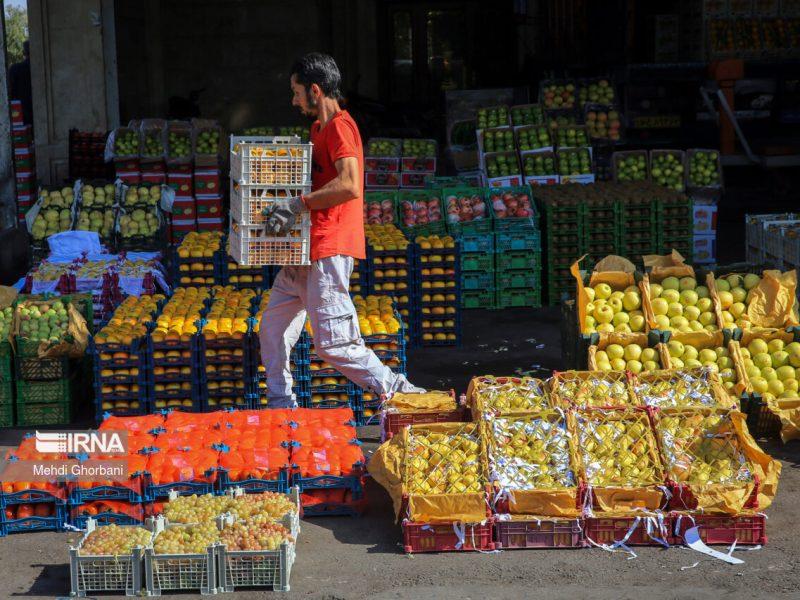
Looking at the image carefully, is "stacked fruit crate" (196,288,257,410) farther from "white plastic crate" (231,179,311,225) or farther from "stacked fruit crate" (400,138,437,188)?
"stacked fruit crate" (400,138,437,188)

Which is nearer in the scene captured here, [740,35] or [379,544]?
[379,544]

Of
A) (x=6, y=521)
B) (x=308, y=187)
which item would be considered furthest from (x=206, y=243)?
(x=6, y=521)

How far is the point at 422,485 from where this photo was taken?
262 inches

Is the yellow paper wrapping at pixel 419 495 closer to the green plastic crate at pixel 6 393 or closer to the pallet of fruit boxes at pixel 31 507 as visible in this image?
the pallet of fruit boxes at pixel 31 507

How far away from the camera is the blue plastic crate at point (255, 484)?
700cm

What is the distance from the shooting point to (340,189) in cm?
773

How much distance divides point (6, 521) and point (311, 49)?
1933 cm


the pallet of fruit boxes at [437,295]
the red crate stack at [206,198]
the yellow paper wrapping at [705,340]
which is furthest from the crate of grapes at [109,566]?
the red crate stack at [206,198]

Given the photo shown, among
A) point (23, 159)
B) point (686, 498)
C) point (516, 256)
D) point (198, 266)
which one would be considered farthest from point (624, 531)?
point (23, 159)

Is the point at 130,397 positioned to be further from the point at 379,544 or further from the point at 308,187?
the point at 379,544

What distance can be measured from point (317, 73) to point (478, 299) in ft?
17.2

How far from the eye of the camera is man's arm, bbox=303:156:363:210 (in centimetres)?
774

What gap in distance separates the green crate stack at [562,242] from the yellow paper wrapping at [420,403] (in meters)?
5.19

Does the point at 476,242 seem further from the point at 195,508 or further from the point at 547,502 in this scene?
the point at 195,508
